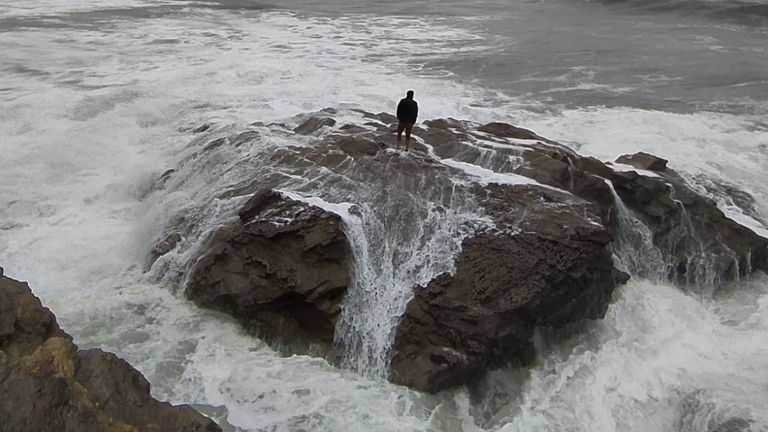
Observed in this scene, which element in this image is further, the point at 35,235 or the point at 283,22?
the point at 283,22

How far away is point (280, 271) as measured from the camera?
345 inches

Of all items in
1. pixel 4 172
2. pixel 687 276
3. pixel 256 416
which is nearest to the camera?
pixel 256 416

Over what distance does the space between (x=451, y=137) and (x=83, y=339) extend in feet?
20.5

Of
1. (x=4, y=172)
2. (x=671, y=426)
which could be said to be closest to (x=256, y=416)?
(x=671, y=426)

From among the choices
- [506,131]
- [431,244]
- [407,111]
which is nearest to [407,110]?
[407,111]

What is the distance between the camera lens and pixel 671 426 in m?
7.60

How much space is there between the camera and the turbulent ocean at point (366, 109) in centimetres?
781

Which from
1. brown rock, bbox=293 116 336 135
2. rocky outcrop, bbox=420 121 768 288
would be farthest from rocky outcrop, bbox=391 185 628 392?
brown rock, bbox=293 116 336 135

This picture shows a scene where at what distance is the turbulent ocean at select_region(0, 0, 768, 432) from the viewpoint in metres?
7.81

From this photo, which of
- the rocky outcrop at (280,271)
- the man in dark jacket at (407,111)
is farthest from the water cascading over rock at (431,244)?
the man in dark jacket at (407,111)

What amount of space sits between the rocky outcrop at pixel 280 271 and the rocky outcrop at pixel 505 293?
108 cm

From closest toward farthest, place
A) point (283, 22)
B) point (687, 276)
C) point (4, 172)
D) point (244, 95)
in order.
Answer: point (687, 276) → point (4, 172) → point (244, 95) → point (283, 22)

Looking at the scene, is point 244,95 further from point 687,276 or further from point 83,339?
point 687,276

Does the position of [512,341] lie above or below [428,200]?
below
